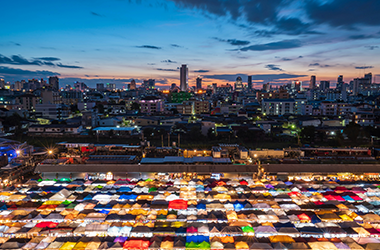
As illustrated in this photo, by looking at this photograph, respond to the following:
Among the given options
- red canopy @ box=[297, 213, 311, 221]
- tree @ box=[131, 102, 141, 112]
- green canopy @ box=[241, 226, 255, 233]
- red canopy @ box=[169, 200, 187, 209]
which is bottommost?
green canopy @ box=[241, 226, 255, 233]

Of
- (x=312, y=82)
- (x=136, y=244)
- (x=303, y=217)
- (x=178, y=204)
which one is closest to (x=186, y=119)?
(x=178, y=204)

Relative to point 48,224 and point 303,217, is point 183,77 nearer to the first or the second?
point 303,217

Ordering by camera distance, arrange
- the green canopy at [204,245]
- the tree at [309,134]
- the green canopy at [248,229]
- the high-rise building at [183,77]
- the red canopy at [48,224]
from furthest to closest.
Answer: the high-rise building at [183,77] < the tree at [309,134] < the red canopy at [48,224] < the green canopy at [248,229] < the green canopy at [204,245]

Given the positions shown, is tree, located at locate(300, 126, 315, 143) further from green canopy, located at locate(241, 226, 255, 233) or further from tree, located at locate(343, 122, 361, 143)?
green canopy, located at locate(241, 226, 255, 233)

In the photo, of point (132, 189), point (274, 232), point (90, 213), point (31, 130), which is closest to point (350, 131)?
point (274, 232)

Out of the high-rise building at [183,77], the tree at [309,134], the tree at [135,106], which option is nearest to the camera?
the tree at [309,134]

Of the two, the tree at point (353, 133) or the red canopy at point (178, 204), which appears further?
the tree at point (353, 133)

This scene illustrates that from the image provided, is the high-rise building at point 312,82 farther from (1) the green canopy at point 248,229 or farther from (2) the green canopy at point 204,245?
(2) the green canopy at point 204,245

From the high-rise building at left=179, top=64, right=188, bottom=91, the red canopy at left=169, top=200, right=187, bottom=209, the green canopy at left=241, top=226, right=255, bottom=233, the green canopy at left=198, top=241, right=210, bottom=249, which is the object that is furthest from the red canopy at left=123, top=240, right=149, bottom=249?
the high-rise building at left=179, top=64, right=188, bottom=91

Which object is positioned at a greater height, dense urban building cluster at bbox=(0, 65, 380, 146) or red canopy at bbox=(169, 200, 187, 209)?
dense urban building cluster at bbox=(0, 65, 380, 146)

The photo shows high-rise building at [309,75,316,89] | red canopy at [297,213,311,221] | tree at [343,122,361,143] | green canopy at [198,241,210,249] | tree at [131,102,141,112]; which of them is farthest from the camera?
high-rise building at [309,75,316,89]

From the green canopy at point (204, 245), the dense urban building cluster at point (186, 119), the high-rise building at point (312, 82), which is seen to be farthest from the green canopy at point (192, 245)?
the high-rise building at point (312, 82)
